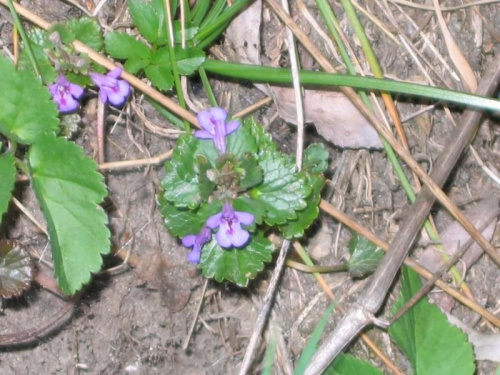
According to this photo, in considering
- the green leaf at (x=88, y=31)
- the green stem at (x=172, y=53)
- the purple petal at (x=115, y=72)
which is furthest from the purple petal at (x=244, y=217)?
the green leaf at (x=88, y=31)

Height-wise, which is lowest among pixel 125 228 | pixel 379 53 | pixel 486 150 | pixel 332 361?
pixel 332 361

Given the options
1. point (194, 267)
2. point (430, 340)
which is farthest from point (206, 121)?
point (430, 340)

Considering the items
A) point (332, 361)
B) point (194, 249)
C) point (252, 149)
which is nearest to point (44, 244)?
point (194, 249)

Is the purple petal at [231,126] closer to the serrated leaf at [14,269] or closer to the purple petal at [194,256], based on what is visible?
the purple petal at [194,256]

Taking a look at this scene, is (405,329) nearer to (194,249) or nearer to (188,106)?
(194,249)

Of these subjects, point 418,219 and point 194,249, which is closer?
point 194,249

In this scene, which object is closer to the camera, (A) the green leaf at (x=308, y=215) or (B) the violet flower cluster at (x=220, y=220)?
(B) the violet flower cluster at (x=220, y=220)
